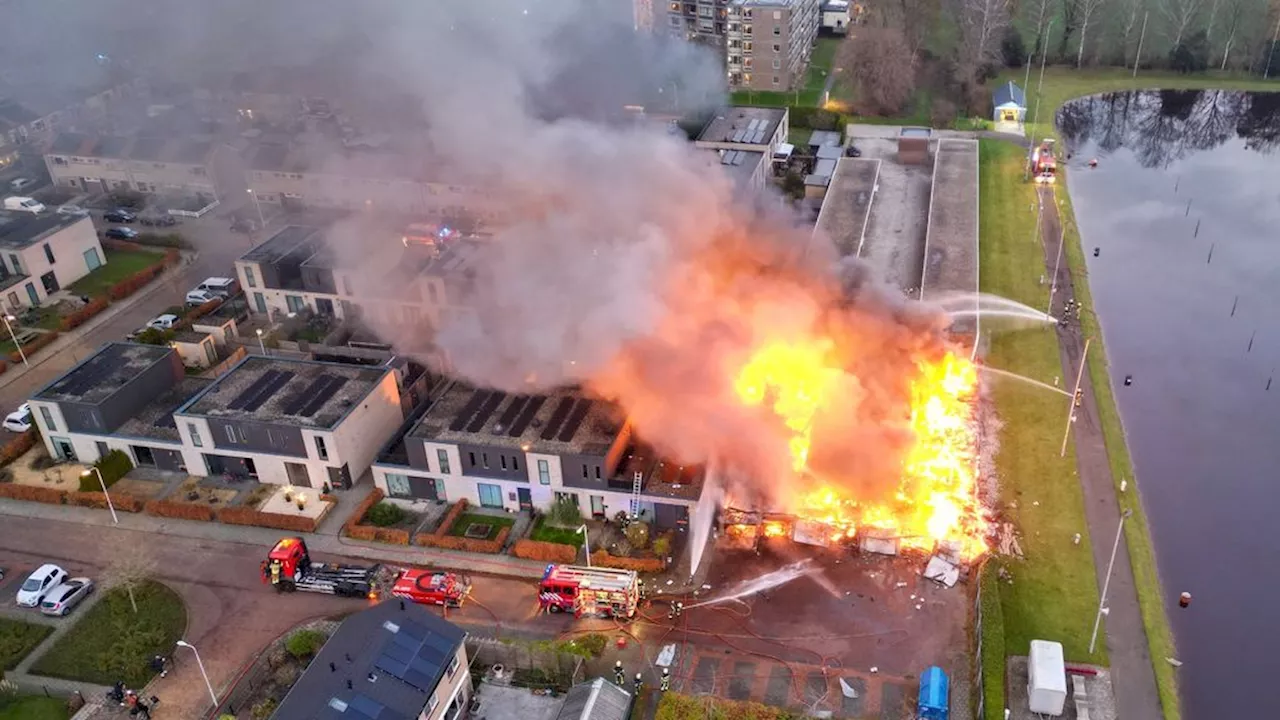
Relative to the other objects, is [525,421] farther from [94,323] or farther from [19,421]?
[94,323]

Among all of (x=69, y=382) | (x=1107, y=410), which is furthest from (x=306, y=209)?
(x=1107, y=410)

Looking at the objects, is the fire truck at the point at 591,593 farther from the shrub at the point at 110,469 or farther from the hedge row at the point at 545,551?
the shrub at the point at 110,469

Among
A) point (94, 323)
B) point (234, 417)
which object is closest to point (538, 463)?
point (234, 417)

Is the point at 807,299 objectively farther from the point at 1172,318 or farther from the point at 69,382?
the point at 69,382

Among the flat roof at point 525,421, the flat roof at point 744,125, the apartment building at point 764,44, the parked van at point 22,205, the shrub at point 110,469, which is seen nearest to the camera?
the flat roof at point 525,421

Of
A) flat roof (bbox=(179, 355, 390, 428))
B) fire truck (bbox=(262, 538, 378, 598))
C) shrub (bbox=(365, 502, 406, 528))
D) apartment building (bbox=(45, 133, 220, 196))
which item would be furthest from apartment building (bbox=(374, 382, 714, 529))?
apartment building (bbox=(45, 133, 220, 196))

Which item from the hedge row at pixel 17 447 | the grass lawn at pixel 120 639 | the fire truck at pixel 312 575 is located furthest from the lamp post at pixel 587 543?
the hedge row at pixel 17 447
